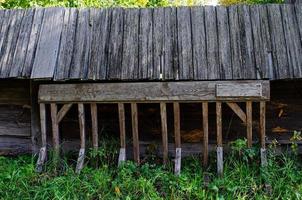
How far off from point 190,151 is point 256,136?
120 centimetres

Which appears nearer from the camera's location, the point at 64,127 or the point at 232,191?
the point at 232,191

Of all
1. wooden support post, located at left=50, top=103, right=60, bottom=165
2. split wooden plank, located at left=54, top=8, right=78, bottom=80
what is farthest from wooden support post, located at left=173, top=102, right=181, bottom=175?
wooden support post, located at left=50, top=103, right=60, bottom=165

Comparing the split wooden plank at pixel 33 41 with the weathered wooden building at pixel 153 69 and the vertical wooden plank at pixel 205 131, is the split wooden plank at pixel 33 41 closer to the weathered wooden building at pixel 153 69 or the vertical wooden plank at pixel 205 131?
the weathered wooden building at pixel 153 69

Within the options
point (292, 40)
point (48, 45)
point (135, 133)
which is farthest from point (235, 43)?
point (48, 45)

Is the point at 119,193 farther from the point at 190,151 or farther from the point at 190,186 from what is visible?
the point at 190,151

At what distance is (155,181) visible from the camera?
21.9ft

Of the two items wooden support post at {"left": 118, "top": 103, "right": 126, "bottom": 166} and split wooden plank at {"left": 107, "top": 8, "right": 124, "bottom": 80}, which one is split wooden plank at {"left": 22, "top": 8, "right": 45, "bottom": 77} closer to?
split wooden plank at {"left": 107, "top": 8, "right": 124, "bottom": 80}

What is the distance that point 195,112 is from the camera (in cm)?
789

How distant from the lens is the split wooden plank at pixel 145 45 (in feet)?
23.5

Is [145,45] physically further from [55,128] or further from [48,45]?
[55,128]

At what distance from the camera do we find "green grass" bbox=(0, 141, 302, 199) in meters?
6.32

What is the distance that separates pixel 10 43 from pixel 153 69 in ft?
8.43

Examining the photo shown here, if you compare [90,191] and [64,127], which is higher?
[64,127]

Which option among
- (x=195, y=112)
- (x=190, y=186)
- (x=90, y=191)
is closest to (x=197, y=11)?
(x=195, y=112)
